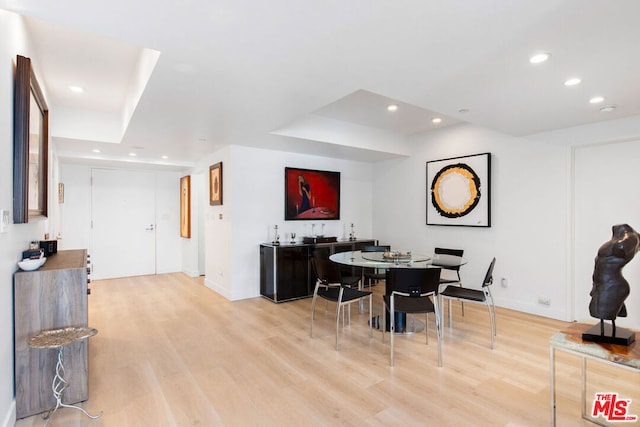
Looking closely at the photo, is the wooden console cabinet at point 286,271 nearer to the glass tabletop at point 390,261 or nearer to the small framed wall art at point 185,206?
the glass tabletop at point 390,261

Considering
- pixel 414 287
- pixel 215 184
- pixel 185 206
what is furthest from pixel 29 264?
pixel 185 206

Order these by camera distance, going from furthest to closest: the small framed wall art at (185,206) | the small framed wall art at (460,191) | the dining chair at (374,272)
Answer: the small framed wall art at (185,206) → the small framed wall art at (460,191) → the dining chair at (374,272)

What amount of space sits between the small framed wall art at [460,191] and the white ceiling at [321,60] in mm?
794

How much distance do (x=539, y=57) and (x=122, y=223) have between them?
6.83 meters

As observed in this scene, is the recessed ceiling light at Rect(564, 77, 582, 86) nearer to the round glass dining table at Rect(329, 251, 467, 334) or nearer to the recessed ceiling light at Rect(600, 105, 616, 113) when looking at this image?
the recessed ceiling light at Rect(600, 105, 616, 113)

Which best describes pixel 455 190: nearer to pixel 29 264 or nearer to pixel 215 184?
pixel 215 184

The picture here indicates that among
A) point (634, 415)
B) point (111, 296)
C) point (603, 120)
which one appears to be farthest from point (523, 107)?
point (111, 296)

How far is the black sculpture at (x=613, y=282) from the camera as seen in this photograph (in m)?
1.69

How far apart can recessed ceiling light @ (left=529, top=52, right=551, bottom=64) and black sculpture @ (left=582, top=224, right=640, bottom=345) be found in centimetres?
114

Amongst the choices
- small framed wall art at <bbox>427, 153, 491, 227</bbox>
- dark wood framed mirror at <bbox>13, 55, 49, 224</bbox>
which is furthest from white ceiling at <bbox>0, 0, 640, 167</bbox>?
small framed wall art at <bbox>427, 153, 491, 227</bbox>

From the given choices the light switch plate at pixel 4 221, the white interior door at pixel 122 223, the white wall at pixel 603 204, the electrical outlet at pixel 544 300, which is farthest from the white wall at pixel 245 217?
the white wall at pixel 603 204

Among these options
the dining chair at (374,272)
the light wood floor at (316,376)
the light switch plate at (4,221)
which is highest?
the light switch plate at (4,221)

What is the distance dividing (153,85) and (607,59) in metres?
3.18

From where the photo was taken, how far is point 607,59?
214 centimetres
